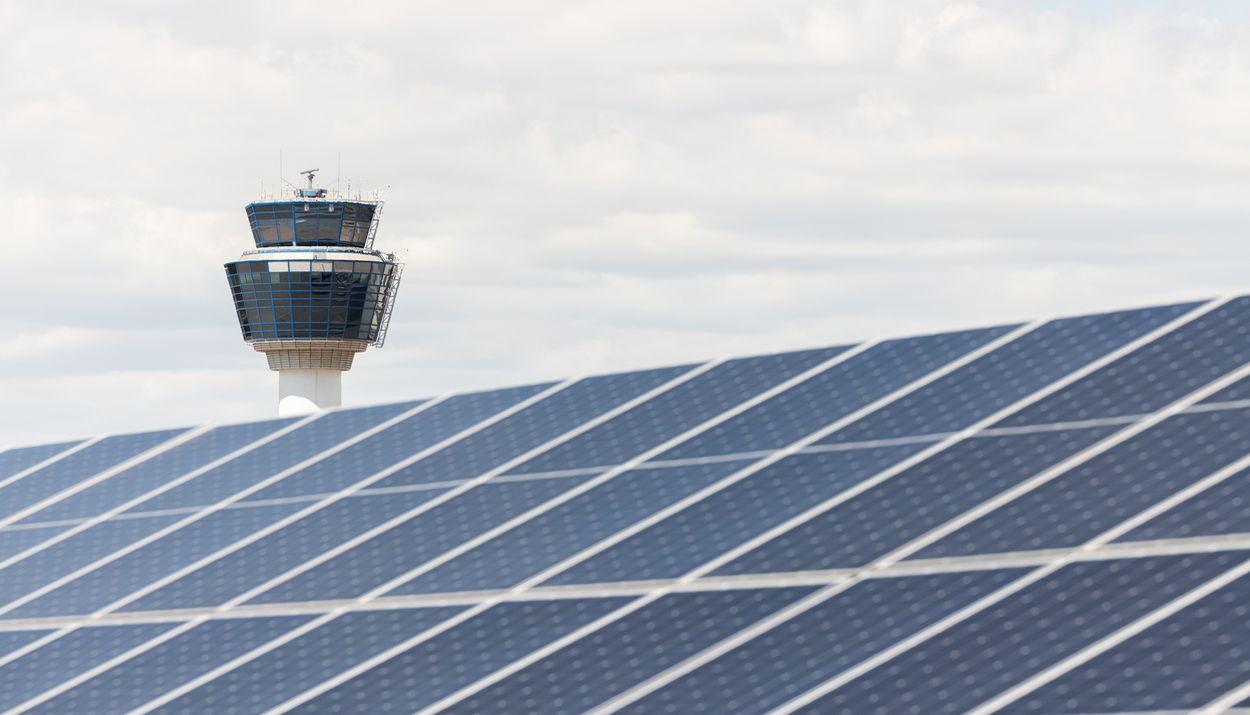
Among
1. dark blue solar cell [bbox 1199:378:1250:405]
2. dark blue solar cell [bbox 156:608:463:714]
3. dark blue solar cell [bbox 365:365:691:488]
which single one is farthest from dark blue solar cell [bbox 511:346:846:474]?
dark blue solar cell [bbox 1199:378:1250:405]

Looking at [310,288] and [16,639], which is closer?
[16,639]

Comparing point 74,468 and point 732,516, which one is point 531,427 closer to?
point 732,516

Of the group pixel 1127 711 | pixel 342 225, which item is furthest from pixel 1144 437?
pixel 342 225

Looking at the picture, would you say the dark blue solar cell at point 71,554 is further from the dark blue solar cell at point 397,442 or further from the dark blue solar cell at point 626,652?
the dark blue solar cell at point 626,652

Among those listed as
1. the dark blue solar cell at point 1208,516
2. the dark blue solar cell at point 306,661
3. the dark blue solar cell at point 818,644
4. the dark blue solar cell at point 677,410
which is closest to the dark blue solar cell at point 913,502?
the dark blue solar cell at point 818,644

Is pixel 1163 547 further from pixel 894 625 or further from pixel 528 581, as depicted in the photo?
pixel 528 581

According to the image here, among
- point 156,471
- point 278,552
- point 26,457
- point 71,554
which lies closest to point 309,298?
point 26,457

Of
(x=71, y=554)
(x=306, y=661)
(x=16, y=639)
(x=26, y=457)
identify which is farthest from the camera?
(x=26, y=457)
